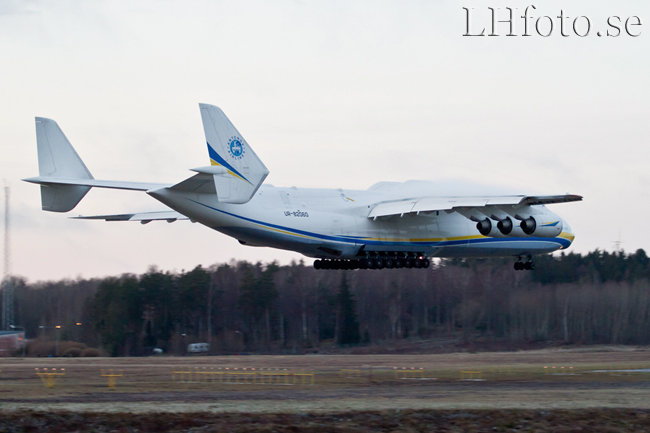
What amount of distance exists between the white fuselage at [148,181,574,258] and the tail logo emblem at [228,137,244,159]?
1.35 m

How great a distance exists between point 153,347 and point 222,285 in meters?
6.28

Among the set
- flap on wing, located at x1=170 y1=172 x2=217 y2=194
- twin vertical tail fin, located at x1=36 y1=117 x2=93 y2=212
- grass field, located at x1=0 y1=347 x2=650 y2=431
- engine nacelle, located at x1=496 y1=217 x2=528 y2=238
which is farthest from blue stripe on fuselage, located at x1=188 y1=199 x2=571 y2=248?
grass field, located at x1=0 y1=347 x2=650 y2=431

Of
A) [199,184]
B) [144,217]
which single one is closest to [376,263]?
[199,184]

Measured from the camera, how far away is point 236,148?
57.7ft

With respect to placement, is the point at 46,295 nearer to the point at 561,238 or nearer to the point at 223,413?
the point at 561,238

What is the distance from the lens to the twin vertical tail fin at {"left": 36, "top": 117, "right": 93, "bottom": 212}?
1806 cm

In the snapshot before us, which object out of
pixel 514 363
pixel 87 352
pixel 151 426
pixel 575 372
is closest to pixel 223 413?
pixel 151 426

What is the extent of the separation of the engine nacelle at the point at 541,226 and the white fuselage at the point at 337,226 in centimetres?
23

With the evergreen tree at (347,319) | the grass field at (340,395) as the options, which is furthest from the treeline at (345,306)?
the grass field at (340,395)

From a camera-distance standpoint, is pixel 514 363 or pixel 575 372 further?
pixel 514 363

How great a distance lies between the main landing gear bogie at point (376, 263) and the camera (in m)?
21.5

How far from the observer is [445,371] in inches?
994

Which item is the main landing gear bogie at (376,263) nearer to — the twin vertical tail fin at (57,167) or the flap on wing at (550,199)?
the flap on wing at (550,199)

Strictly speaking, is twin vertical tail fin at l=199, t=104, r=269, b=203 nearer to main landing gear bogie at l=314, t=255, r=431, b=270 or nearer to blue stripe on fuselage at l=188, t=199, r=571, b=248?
blue stripe on fuselage at l=188, t=199, r=571, b=248
